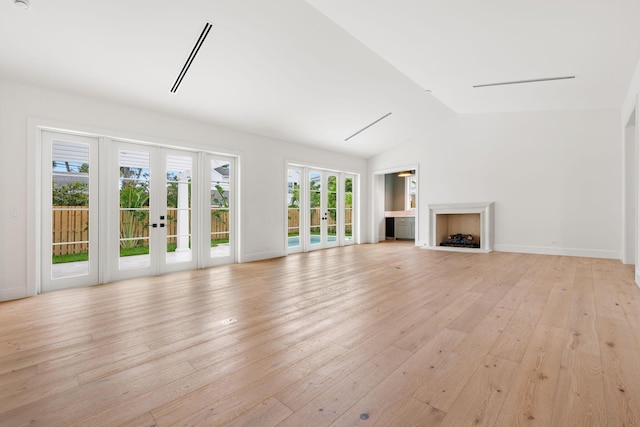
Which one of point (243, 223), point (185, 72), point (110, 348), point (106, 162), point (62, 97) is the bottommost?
point (110, 348)

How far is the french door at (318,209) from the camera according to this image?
23.4ft

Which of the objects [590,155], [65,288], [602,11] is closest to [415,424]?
[602,11]

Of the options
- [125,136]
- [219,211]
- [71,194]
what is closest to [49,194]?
[71,194]

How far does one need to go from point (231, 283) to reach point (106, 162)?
2483 millimetres

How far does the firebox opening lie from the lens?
7457 mm

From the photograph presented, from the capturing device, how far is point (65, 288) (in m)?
3.96

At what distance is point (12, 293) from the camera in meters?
3.53

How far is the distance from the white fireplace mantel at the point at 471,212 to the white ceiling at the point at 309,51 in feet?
8.11

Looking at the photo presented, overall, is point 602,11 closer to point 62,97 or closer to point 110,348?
point 110,348

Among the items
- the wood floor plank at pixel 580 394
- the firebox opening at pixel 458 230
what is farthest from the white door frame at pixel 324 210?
the wood floor plank at pixel 580 394

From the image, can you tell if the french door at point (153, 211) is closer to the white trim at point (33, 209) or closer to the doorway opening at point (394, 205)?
the white trim at point (33, 209)

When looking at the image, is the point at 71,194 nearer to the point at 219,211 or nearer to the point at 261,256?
the point at 219,211

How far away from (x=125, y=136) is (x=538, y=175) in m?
7.81

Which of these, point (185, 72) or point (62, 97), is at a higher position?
point (185, 72)
